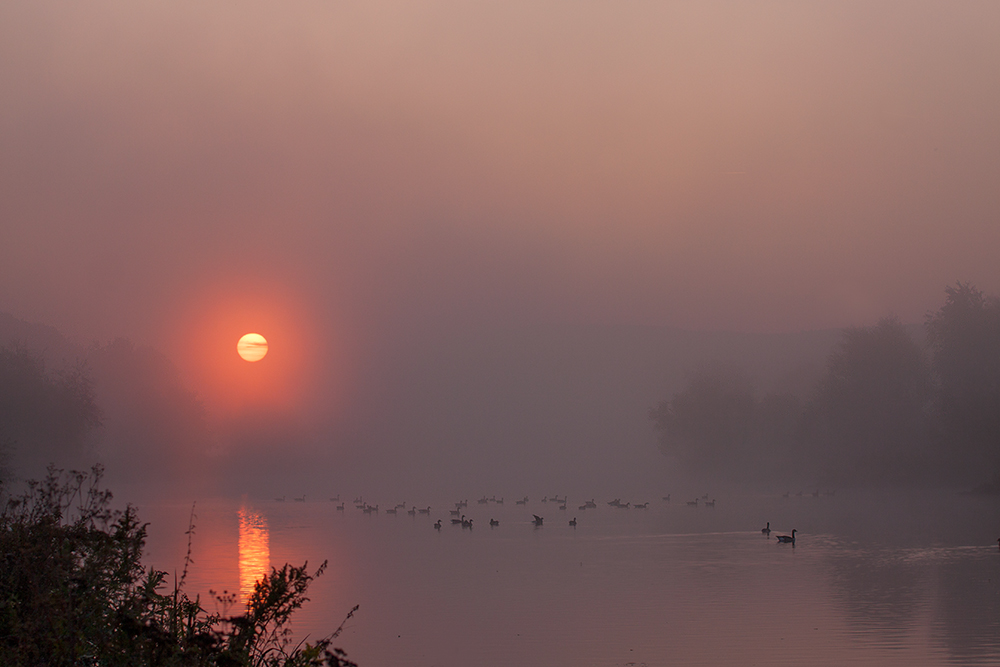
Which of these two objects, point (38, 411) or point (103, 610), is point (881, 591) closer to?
point (103, 610)

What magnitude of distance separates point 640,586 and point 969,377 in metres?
53.2

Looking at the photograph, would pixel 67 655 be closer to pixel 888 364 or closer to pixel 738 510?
pixel 738 510

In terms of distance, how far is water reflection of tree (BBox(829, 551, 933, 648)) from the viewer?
62.5 feet

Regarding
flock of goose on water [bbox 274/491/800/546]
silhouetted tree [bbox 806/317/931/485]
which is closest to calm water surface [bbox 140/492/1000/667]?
flock of goose on water [bbox 274/491/800/546]

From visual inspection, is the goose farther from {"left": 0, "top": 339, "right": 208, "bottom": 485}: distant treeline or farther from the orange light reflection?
{"left": 0, "top": 339, "right": 208, "bottom": 485}: distant treeline

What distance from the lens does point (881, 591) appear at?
79.0 feet

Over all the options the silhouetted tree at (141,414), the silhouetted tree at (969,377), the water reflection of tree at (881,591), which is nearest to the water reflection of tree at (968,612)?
the water reflection of tree at (881,591)

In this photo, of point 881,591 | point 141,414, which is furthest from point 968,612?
point 141,414

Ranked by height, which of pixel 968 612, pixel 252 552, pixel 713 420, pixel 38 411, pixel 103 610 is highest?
pixel 38 411

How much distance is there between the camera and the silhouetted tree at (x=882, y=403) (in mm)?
76750

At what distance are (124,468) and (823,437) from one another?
67.5m

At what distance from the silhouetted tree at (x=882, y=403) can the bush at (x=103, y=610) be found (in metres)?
75.6

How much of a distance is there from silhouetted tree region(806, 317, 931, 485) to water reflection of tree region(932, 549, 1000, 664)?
49954 millimetres

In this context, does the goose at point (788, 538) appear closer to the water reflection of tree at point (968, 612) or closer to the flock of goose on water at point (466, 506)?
the water reflection of tree at point (968, 612)
